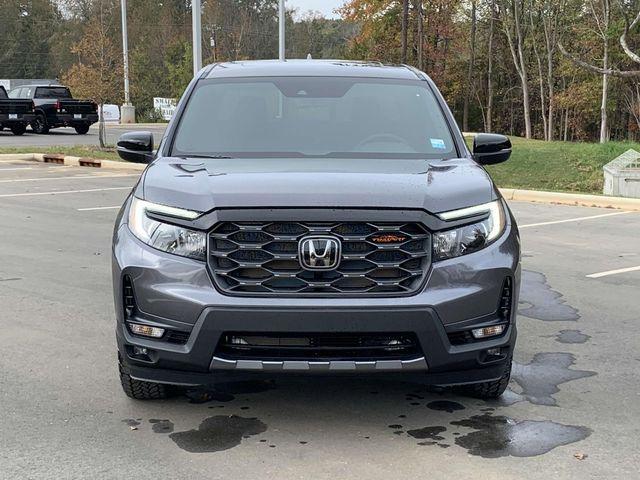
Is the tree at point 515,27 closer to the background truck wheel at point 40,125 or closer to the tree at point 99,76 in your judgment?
the background truck wheel at point 40,125

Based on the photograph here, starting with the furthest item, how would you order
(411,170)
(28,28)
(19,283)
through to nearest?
(28,28), (19,283), (411,170)

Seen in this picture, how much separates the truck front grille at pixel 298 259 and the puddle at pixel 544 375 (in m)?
1.27

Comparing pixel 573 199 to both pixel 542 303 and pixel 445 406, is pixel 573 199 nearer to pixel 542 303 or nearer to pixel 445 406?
pixel 542 303

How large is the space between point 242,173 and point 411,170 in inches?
34.2

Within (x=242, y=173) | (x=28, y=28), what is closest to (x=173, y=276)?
(x=242, y=173)

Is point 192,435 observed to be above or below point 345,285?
below

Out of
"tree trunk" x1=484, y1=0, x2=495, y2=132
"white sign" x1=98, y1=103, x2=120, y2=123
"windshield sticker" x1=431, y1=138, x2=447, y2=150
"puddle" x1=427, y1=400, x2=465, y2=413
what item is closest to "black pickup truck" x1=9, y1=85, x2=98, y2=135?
"white sign" x1=98, y1=103, x2=120, y2=123

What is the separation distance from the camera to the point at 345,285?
3.53 m

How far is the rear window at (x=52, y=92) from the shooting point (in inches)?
1224

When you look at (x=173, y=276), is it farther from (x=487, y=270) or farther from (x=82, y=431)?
(x=487, y=270)

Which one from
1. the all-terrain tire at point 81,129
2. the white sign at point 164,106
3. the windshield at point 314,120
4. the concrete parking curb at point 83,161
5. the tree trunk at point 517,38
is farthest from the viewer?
the white sign at point 164,106

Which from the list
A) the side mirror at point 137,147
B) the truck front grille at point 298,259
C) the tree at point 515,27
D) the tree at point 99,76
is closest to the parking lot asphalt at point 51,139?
the tree at point 99,76

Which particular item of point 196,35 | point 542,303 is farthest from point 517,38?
point 542,303

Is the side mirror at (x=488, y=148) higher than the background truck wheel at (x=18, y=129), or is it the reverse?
the side mirror at (x=488, y=148)
